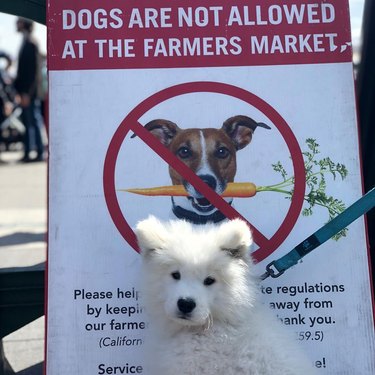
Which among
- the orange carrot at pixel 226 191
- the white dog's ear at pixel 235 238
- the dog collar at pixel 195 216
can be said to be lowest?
the white dog's ear at pixel 235 238

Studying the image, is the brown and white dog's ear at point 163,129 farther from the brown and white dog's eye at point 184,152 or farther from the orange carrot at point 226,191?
the orange carrot at point 226,191

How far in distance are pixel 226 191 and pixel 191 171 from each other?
0.61ft

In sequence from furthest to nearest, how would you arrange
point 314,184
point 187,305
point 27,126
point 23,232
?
1. point 27,126
2. point 23,232
3. point 314,184
4. point 187,305

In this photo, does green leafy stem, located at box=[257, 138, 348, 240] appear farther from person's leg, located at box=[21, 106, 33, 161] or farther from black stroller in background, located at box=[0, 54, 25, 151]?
black stroller in background, located at box=[0, 54, 25, 151]

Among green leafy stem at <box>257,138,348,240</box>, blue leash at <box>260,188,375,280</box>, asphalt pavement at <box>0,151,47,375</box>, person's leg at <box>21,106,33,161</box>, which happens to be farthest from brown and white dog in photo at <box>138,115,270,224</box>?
person's leg at <box>21,106,33,161</box>

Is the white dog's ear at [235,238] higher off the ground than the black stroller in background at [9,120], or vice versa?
the black stroller in background at [9,120]

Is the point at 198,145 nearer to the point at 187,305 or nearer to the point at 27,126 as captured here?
the point at 187,305

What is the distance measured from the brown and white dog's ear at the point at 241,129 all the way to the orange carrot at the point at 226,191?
178 mm

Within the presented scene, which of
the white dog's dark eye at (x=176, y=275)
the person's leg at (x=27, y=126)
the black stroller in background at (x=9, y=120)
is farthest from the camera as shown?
the black stroller in background at (x=9, y=120)

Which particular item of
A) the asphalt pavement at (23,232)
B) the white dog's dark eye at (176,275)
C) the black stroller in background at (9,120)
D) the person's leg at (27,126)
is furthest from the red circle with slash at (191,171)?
the black stroller in background at (9,120)

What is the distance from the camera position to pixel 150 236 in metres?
3.05

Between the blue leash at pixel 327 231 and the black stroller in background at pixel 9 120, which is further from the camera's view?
the black stroller in background at pixel 9 120

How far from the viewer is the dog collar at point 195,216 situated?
3457 mm

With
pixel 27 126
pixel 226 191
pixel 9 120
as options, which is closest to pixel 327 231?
pixel 226 191
